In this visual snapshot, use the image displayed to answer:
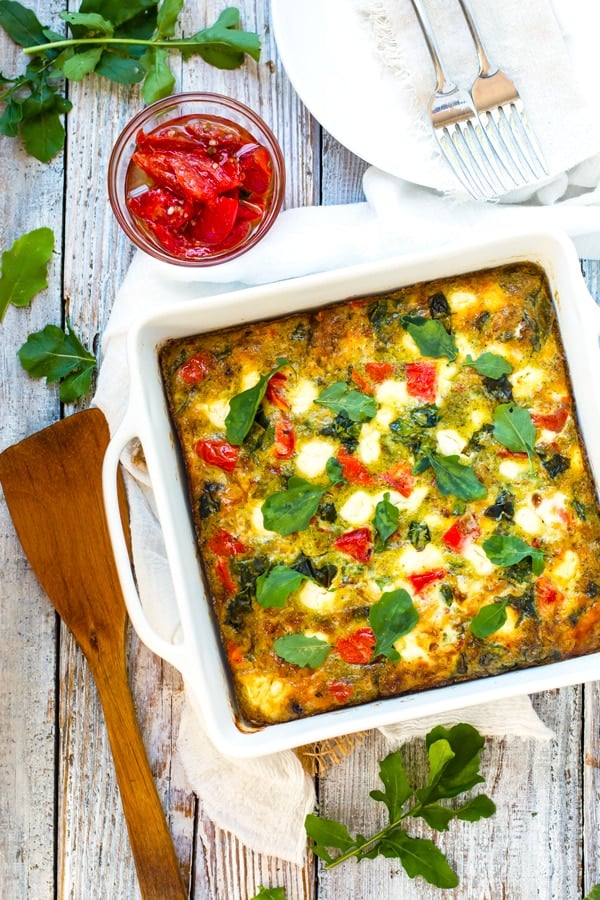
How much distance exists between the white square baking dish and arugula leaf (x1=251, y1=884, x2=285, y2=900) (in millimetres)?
602

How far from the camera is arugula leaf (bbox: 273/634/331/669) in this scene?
7.14 feet

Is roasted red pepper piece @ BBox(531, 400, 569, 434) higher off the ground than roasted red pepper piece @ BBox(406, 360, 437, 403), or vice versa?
roasted red pepper piece @ BBox(406, 360, 437, 403)

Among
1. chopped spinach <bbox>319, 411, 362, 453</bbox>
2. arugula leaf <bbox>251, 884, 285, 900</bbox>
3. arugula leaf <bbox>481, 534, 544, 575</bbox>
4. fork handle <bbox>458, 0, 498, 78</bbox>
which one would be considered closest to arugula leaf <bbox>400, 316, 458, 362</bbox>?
chopped spinach <bbox>319, 411, 362, 453</bbox>

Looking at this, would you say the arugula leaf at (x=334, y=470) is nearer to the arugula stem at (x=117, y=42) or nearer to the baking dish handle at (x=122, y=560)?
the baking dish handle at (x=122, y=560)

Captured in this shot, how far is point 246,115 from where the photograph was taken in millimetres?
2443

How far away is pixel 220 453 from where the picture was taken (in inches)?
88.2

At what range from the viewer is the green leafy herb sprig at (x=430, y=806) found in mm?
2363

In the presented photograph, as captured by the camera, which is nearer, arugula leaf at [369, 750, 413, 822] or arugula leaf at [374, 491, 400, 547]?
arugula leaf at [374, 491, 400, 547]

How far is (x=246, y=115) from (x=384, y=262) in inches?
26.2

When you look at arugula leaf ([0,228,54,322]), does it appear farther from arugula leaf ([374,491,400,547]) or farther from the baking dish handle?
arugula leaf ([374,491,400,547])

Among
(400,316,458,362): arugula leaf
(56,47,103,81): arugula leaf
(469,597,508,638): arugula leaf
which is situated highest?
(56,47,103,81): arugula leaf

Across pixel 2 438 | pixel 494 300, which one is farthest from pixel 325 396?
pixel 2 438

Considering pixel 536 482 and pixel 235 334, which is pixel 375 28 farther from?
pixel 536 482

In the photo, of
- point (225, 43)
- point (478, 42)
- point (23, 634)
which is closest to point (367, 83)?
point (478, 42)
